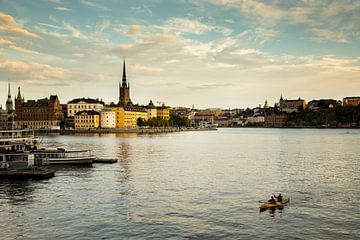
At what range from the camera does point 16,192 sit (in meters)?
34.6

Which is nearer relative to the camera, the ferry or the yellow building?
the ferry

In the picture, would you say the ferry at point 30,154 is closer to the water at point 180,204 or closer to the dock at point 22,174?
the dock at point 22,174

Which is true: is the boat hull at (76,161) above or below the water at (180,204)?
above

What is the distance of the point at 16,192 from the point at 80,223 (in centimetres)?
1175

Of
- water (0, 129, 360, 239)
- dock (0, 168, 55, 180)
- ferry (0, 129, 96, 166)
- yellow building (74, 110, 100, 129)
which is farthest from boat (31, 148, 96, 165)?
yellow building (74, 110, 100, 129)

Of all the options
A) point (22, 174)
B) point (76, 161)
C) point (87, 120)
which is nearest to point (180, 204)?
point (22, 174)

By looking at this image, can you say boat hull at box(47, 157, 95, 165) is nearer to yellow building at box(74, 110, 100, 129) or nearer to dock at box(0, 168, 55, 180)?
dock at box(0, 168, 55, 180)

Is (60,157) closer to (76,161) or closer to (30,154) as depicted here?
(76,161)

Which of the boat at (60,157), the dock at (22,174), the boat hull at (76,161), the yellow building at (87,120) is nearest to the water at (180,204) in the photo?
the dock at (22,174)

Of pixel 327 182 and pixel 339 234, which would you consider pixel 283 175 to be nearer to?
pixel 327 182

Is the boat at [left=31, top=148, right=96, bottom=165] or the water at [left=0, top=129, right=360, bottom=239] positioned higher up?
the boat at [left=31, top=148, right=96, bottom=165]

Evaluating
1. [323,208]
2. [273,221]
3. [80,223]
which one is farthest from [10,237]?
[323,208]

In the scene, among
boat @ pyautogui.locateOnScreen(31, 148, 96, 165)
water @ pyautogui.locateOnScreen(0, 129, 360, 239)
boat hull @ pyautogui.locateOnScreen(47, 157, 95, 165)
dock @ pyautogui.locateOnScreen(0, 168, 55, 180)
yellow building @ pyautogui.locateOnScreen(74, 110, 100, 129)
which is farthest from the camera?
yellow building @ pyautogui.locateOnScreen(74, 110, 100, 129)

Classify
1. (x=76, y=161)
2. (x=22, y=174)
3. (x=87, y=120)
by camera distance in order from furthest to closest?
(x=87, y=120) < (x=76, y=161) < (x=22, y=174)
